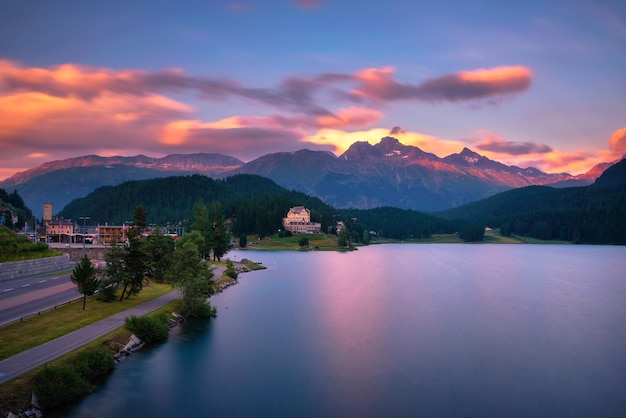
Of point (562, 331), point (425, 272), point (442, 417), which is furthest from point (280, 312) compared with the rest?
point (425, 272)

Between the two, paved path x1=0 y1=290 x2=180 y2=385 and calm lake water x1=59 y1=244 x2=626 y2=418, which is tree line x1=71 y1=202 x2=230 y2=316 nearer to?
calm lake water x1=59 y1=244 x2=626 y2=418

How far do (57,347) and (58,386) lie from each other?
303 inches

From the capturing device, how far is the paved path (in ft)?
110

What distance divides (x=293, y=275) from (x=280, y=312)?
4751 cm

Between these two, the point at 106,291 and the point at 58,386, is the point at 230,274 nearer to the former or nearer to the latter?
the point at 106,291

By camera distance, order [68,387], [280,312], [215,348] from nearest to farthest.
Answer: [68,387] → [215,348] → [280,312]

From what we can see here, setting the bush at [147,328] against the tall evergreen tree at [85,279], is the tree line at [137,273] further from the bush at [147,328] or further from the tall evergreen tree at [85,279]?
the bush at [147,328]

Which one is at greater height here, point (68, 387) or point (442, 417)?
point (68, 387)

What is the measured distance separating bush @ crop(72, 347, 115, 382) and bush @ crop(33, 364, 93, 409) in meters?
1.51

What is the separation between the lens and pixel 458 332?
59375mm

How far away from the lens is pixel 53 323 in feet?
152

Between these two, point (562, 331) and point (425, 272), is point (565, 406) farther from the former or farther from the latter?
point (425, 272)

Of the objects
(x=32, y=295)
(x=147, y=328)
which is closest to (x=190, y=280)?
(x=147, y=328)

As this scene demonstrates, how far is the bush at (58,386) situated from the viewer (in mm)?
31578
